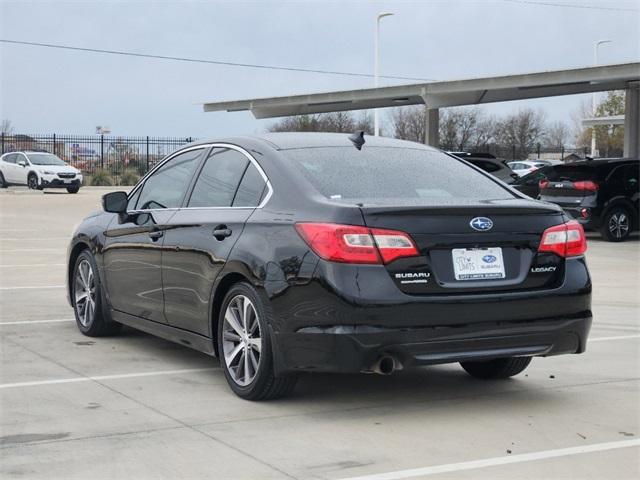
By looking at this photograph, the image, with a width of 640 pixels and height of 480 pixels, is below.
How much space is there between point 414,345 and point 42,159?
37.6m

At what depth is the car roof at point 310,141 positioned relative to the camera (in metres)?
6.79

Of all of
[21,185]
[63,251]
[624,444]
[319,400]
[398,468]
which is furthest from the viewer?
[21,185]

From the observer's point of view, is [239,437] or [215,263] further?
[215,263]

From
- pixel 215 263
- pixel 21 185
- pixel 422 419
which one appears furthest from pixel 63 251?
pixel 21 185

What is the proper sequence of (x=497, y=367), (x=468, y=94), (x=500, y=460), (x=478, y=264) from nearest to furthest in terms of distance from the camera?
1. (x=500, y=460)
2. (x=478, y=264)
3. (x=497, y=367)
4. (x=468, y=94)

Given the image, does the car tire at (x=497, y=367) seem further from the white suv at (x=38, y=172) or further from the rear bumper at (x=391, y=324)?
the white suv at (x=38, y=172)

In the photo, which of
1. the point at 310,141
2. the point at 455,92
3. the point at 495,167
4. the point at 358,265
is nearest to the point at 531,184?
the point at 495,167

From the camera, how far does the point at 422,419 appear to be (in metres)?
5.92

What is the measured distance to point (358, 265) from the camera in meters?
5.62

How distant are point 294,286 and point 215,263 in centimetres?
90

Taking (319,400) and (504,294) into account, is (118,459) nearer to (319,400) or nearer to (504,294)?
(319,400)

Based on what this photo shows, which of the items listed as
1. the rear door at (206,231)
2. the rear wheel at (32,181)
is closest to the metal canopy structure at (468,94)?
the rear wheel at (32,181)

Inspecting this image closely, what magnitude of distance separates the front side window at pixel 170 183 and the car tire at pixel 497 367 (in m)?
2.34

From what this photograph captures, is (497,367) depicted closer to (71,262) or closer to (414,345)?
(414,345)
